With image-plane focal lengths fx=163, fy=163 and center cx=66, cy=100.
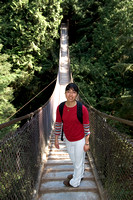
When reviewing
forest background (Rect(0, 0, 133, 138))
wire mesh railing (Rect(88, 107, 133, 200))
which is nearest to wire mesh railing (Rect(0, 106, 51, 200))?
wire mesh railing (Rect(88, 107, 133, 200))

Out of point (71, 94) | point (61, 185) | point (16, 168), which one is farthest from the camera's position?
point (61, 185)

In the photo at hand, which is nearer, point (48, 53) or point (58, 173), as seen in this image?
point (58, 173)

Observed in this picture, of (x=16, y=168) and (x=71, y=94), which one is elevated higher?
(x=71, y=94)

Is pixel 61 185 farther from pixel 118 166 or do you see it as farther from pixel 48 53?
pixel 48 53

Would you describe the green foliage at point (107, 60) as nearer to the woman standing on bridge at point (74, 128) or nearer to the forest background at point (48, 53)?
the forest background at point (48, 53)

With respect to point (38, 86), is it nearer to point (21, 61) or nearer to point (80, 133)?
point (21, 61)

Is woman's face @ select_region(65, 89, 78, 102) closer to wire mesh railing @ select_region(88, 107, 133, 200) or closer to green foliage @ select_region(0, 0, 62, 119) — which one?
wire mesh railing @ select_region(88, 107, 133, 200)

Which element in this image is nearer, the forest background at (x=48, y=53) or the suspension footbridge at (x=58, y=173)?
the suspension footbridge at (x=58, y=173)

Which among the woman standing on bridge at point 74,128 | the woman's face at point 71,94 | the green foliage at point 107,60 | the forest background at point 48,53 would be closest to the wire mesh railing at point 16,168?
the woman standing on bridge at point 74,128

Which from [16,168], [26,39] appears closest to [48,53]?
[26,39]

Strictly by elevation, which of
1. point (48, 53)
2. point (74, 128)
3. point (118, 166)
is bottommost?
point (118, 166)

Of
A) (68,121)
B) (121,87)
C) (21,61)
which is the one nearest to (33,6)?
(21,61)

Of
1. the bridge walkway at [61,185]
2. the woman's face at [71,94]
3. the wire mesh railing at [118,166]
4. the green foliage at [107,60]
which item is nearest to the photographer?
the wire mesh railing at [118,166]

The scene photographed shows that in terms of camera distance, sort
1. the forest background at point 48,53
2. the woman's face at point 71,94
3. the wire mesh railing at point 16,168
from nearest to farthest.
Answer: the wire mesh railing at point 16,168, the woman's face at point 71,94, the forest background at point 48,53
